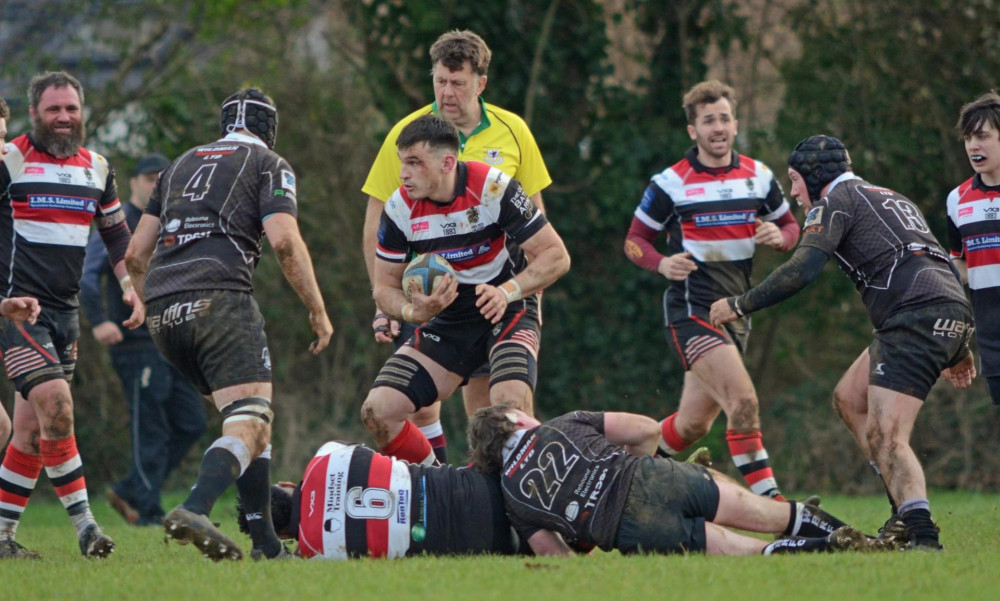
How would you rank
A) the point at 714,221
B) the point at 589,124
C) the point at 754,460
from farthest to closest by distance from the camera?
the point at 589,124 < the point at 714,221 < the point at 754,460

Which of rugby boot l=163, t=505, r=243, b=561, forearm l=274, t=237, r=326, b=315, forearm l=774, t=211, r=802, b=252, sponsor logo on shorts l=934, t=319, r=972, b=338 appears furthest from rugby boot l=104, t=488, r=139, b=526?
sponsor logo on shorts l=934, t=319, r=972, b=338

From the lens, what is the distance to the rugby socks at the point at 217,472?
5.75 m

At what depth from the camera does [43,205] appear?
24.3 feet

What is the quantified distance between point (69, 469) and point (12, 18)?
824 cm

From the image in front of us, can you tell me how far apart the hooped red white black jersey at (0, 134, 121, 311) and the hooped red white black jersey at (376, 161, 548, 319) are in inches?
75.9

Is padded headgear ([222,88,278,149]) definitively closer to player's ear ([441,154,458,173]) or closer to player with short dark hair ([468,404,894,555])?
player's ear ([441,154,458,173])

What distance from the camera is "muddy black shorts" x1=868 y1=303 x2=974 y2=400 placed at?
6.29 metres

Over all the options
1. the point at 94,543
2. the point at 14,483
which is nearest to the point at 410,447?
the point at 94,543

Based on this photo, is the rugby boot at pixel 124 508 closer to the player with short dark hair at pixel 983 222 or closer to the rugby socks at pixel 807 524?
the rugby socks at pixel 807 524

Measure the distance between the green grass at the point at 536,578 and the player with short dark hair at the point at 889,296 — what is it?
581 millimetres

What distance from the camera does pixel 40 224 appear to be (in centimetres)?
743

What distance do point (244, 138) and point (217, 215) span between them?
20.0 inches

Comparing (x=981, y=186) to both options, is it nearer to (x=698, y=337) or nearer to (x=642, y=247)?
(x=698, y=337)

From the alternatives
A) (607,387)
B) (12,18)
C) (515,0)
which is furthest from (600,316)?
(12,18)
